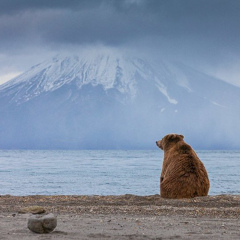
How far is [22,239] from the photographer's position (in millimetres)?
7875

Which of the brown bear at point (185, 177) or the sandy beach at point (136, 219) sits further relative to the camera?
the brown bear at point (185, 177)

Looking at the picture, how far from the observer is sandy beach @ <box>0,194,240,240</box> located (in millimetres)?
8266

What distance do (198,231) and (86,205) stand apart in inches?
194

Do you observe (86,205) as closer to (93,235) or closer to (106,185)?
(93,235)

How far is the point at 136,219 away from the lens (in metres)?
10.0

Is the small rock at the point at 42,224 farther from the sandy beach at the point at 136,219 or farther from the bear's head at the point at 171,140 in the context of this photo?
the bear's head at the point at 171,140

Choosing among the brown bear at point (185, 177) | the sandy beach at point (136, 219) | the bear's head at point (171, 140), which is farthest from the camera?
the bear's head at point (171, 140)

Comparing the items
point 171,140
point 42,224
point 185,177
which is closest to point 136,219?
point 42,224

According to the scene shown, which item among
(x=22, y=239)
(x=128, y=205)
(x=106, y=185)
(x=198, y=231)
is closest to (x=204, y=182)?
(x=128, y=205)

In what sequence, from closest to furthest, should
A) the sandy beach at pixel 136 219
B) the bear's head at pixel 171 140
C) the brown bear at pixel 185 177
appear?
the sandy beach at pixel 136 219, the brown bear at pixel 185 177, the bear's head at pixel 171 140

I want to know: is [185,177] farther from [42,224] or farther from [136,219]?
[42,224]

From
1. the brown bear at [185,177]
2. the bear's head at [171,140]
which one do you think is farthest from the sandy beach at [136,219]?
the bear's head at [171,140]

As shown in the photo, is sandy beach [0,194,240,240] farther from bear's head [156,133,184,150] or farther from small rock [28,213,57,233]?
bear's head [156,133,184,150]

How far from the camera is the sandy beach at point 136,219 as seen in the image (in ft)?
27.1
